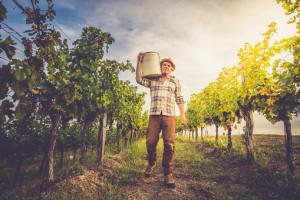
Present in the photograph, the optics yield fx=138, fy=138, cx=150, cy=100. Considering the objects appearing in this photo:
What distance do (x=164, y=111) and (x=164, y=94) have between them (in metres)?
0.34

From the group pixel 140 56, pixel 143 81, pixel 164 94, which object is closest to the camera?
pixel 140 56

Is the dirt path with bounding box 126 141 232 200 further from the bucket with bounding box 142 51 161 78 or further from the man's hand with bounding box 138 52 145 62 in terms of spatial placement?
the man's hand with bounding box 138 52 145 62

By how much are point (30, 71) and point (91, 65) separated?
1584 mm

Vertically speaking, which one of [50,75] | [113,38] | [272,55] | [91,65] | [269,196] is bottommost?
[269,196]

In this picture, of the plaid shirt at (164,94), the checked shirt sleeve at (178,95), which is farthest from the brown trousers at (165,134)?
the checked shirt sleeve at (178,95)

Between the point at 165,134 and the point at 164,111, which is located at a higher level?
the point at 164,111

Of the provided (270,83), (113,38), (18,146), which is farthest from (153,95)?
(18,146)

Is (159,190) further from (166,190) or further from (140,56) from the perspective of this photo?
(140,56)

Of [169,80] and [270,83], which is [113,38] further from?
[270,83]

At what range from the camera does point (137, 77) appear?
2770 millimetres

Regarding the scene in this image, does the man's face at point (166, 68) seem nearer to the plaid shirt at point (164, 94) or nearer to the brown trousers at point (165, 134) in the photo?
the plaid shirt at point (164, 94)

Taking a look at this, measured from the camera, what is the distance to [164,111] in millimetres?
2658

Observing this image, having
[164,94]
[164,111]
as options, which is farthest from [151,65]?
[164,111]

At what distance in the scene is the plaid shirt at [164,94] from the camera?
→ 268cm
